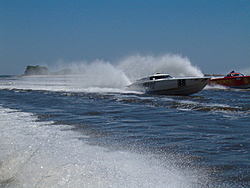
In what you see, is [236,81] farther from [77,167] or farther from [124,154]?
[77,167]

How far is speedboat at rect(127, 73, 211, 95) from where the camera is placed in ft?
57.5

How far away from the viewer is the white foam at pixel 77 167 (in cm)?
Answer: 337

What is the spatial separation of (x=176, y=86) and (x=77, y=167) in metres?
14.9

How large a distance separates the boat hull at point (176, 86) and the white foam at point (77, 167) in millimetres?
13233

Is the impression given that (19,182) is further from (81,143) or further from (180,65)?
(180,65)

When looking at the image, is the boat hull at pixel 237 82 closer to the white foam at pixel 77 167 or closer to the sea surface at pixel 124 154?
the sea surface at pixel 124 154

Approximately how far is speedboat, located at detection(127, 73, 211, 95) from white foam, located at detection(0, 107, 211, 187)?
13.2 metres

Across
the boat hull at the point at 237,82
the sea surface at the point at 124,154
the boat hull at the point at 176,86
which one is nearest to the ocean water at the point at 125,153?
the sea surface at the point at 124,154

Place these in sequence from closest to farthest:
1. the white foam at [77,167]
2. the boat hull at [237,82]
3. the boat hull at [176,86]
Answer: the white foam at [77,167] → the boat hull at [176,86] → the boat hull at [237,82]

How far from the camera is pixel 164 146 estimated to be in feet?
17.1

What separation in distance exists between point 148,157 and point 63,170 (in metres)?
1.43

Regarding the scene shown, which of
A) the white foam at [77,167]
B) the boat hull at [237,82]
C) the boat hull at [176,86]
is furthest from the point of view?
the boat hull at [237,82]

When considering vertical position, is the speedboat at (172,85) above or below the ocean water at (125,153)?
above

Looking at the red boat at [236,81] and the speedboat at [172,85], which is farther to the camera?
the red boat at [236,81]
